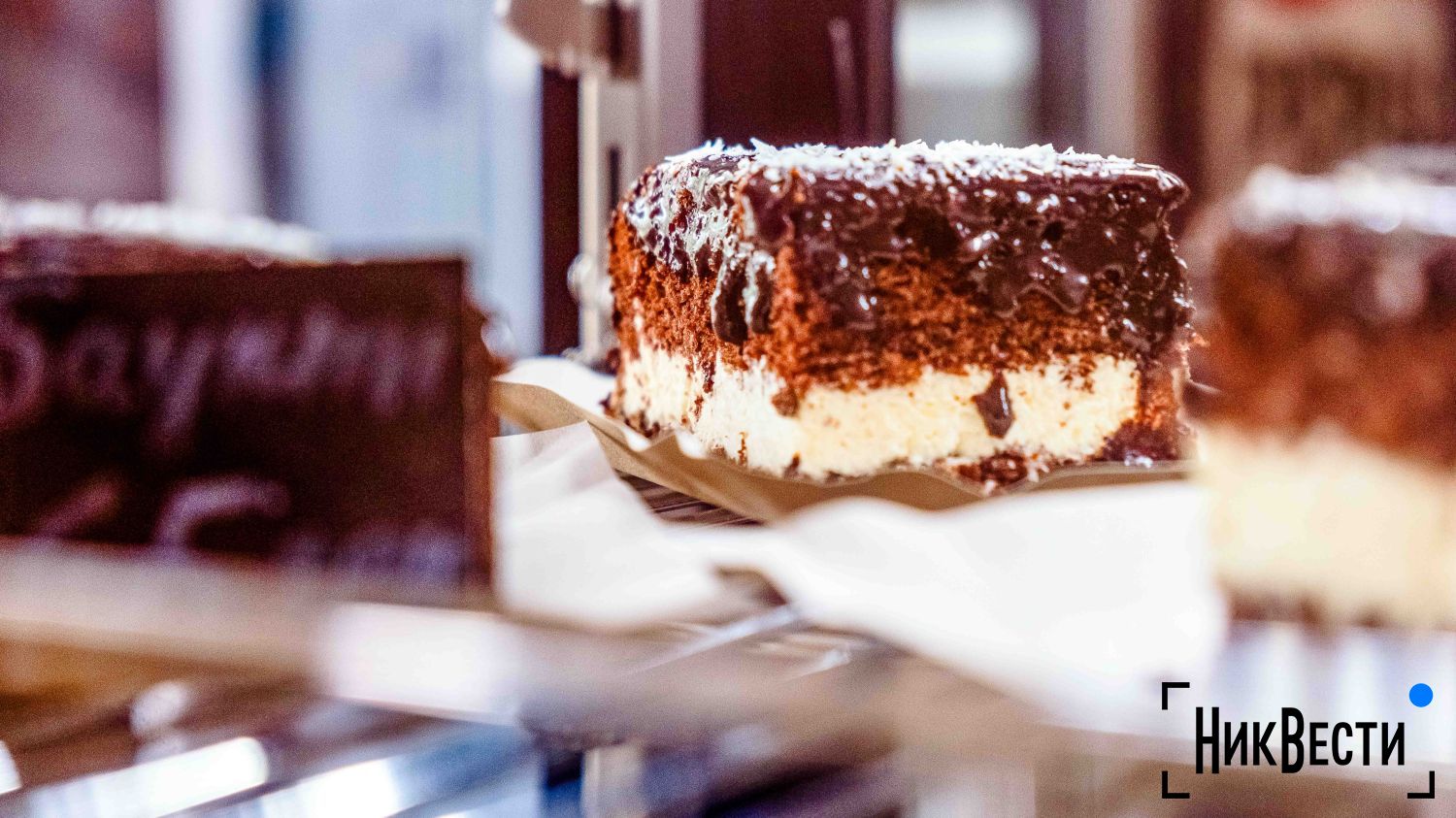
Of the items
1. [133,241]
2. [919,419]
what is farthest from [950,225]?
[133,241]

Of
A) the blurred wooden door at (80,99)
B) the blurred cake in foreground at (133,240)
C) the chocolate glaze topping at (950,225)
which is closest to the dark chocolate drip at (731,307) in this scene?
the chocolate glaze topping at (950,225)

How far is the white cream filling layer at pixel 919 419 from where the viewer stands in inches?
36.3

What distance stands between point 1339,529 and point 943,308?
37 centimetres

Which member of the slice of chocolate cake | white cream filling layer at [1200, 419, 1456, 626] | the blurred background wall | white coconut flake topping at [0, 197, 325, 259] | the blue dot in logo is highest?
the blurred background wall

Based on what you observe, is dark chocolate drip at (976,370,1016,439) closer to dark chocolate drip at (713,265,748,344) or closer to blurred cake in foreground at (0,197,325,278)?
dark chocolate drip at (713,265,748,344)

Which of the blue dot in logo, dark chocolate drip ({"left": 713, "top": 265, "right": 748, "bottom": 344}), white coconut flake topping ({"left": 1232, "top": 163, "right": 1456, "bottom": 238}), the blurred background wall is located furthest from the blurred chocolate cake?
the blue dot in logo

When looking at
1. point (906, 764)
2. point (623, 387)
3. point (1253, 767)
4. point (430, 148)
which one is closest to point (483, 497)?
point (1253, 767)

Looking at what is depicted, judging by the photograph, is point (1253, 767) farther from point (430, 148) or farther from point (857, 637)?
point (430, 148)

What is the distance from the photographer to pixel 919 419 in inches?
37.3

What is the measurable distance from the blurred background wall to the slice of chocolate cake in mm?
82

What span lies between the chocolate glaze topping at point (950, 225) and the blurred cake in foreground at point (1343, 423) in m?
0.26

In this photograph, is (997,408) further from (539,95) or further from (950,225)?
(539,95)

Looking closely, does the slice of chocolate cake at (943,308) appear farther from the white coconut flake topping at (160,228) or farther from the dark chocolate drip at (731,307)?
the white coconut flake topping at (160,228)

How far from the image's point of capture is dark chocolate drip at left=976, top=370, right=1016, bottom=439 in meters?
0.97
